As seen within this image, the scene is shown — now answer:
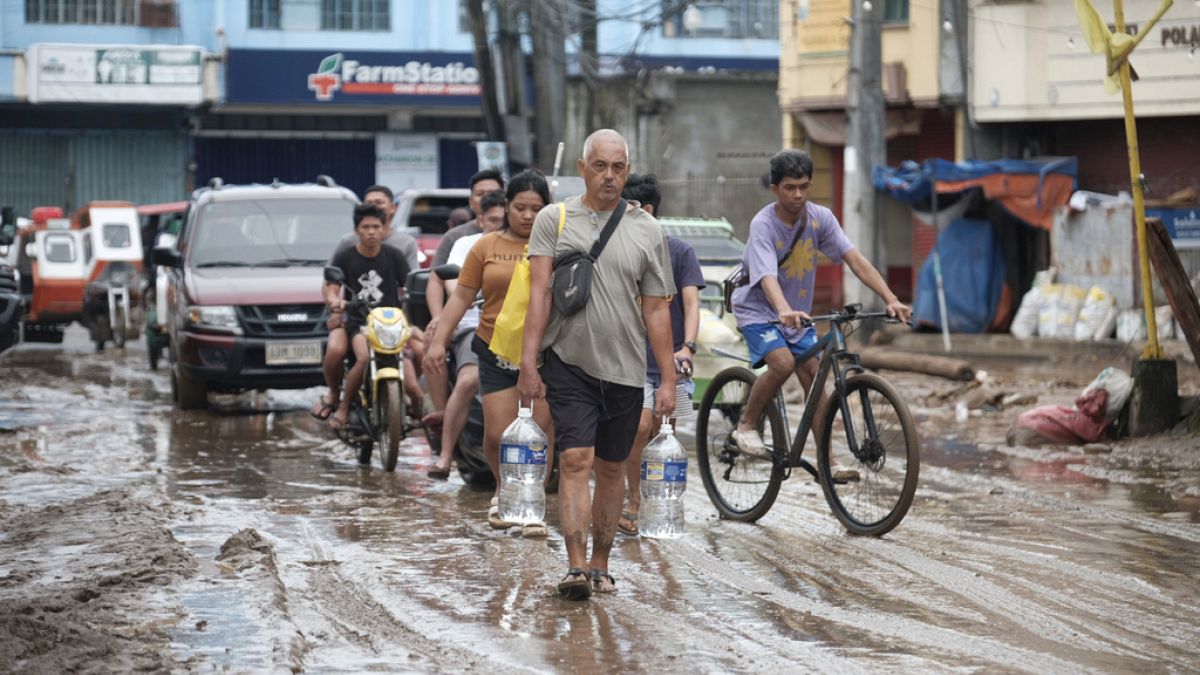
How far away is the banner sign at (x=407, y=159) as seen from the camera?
44156 mm

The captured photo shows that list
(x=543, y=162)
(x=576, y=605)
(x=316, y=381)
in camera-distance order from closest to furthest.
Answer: (x=576, y=605) < (x=316, y=381) < (x=543, y=162)

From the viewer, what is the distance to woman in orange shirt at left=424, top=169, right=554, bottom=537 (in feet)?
29.3

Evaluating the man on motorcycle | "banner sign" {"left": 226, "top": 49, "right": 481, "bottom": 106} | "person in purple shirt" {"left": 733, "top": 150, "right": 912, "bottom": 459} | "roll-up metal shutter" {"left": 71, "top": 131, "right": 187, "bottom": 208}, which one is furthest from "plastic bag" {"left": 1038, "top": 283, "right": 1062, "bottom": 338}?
"roll-up metal shutter" {"left": 71, "top": 131, "right": 187, "bottom": 208}

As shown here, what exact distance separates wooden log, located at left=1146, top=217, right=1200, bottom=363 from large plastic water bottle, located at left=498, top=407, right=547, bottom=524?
622cm

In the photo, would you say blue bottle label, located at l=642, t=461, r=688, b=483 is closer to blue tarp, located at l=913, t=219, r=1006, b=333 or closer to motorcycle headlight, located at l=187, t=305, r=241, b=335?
motorcycle headlight, located at l=187, t=305, r=241, b=335

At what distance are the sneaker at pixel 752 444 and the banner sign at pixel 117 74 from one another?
111ft

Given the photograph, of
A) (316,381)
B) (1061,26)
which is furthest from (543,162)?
(316,381)

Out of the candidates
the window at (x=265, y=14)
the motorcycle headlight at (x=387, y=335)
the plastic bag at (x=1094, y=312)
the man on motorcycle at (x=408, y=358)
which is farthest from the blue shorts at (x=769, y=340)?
the window at (x=265, y=14)

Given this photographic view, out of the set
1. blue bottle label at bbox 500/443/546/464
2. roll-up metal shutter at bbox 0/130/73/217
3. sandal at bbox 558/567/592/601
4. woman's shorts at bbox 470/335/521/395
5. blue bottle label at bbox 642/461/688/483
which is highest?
roll-up metal shutter at bbox 0/130/73/217

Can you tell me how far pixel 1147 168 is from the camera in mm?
24266

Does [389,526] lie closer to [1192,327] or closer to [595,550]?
[595,550]

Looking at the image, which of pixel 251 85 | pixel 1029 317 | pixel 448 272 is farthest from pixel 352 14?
pixel 448 272

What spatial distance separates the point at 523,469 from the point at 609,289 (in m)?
0.88

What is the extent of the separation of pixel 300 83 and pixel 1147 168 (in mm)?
23010
